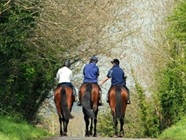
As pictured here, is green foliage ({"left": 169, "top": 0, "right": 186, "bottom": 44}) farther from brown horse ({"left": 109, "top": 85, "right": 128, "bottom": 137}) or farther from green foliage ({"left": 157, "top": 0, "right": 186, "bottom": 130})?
brown horse ({"left": 109, "top": 85, "right": 128, "bottom": 137})

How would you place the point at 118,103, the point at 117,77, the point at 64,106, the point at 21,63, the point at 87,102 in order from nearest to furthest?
1. the point at 64,106
2. the point at 87,102
3. the point at 117,77
4. the point at 118,103
5. the point at 21,63

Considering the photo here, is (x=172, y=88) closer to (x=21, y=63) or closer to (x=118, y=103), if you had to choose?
(x=21, y=63)

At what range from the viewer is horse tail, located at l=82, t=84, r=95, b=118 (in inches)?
912

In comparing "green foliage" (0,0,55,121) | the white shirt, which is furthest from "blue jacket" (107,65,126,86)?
"green foliage" (0,0,55,121)

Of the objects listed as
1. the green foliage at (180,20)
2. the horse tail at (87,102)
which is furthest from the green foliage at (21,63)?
the green foliage at (180,20)

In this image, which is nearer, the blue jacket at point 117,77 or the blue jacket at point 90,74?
the blue jacket at point 90,74

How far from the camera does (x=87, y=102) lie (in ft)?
76.7

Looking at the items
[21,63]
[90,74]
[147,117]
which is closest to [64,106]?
[90,74]

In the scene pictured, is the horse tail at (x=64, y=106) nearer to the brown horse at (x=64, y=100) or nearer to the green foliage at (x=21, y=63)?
the brown horse at (x=64, y=100)

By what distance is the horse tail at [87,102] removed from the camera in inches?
912

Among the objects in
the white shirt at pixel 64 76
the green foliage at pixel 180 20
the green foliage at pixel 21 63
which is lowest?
the white shirt at pixel 64 76

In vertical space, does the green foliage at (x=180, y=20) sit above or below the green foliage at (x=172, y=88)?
above

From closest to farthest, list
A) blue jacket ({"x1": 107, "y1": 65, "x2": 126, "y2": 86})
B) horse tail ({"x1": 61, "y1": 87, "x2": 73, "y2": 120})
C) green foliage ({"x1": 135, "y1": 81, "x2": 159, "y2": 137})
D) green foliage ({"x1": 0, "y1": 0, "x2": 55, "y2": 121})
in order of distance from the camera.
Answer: horse tail ({"x1": 61, "y1": 87, "x2": 73, "y2": 120}), green foliage ({"x1": 0, "y1": 0, "x2": 55, "y2": 121}), blue jacket ({"x1": 107, "y1": 65, "x2": 126, "y2": 86}), green foliage ({"x1": 135, "y1": 81, "x2": 159, "y2": 137})

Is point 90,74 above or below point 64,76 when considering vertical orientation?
above
